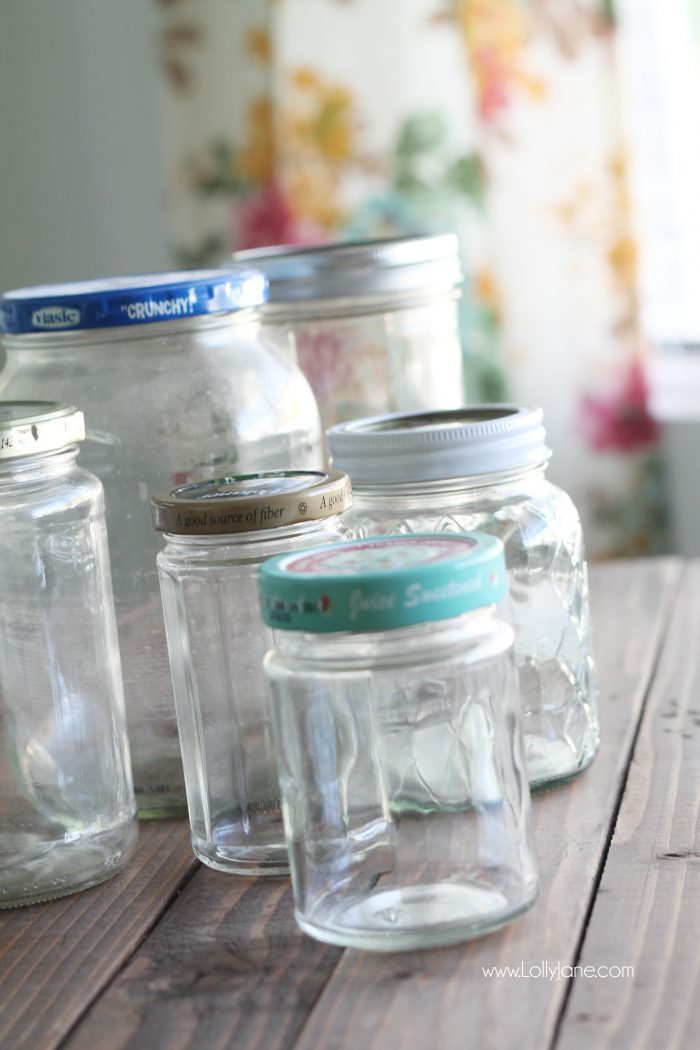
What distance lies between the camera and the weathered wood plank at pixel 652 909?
48cm

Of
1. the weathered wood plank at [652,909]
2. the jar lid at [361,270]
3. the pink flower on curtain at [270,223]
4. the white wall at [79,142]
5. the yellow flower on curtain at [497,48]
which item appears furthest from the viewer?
the white wall at [79,142]

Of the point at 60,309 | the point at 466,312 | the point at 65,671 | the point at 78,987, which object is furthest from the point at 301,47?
the point at 78,987

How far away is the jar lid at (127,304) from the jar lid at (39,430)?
0.06 meters

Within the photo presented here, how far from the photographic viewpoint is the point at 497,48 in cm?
186

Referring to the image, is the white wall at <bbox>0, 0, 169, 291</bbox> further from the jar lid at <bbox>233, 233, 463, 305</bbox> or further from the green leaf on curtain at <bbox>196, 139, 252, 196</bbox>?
the jar lid at <bbox>233, 233, 463, 305</bbox>

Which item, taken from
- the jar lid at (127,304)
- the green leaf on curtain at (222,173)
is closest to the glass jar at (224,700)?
the jar lid at (127,304)

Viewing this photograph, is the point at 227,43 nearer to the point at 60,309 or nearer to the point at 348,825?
the point at 60,309

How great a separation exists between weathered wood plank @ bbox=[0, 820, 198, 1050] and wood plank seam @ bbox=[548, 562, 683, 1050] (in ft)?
0.57

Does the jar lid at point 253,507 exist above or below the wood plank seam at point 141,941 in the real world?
above

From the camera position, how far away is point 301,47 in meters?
1.97

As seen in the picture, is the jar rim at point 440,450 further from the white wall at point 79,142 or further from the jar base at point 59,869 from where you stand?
the white wall at point 79,142

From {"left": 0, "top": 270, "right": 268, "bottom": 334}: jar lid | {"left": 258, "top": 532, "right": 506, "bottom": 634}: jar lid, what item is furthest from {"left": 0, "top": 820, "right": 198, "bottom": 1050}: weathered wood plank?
{"left": 0, "top": 270, "right": 268, "bottom": 334}: jar lid

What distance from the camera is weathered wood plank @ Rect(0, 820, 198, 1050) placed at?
0.53m

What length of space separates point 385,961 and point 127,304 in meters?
0.34
